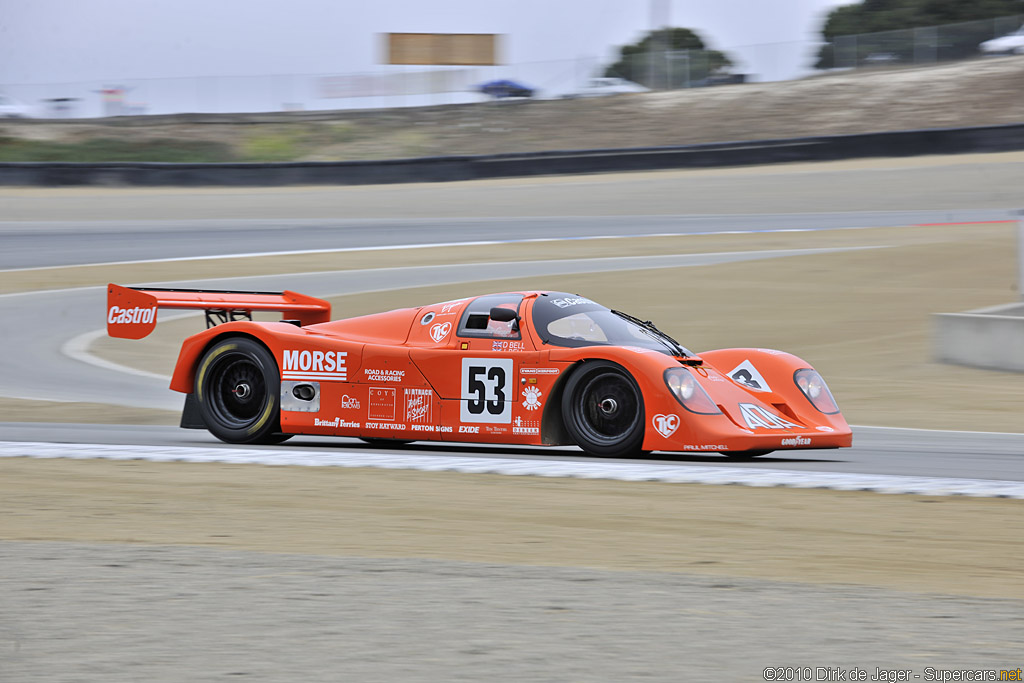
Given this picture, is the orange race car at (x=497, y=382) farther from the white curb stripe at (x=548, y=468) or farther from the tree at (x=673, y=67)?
the tree at (x=673, y=67)

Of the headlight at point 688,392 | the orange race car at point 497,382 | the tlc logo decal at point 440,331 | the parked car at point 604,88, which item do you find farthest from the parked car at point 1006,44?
the headlight at point 688,392

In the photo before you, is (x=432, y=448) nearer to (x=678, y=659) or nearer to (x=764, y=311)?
(x=678, y=659)

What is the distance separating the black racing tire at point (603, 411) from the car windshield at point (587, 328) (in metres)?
0.28

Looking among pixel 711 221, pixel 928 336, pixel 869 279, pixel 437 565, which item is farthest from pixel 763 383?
pixel 711 221

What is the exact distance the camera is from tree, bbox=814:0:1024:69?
134ft

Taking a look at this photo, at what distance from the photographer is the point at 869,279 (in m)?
17.9

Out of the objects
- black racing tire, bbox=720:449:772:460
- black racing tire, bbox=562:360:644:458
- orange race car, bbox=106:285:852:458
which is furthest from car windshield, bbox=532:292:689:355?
black racing tire, bbox=720:449:772:460

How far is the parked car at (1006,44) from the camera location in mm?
39844

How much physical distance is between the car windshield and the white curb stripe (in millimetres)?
868

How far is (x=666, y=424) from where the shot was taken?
7.80 meters

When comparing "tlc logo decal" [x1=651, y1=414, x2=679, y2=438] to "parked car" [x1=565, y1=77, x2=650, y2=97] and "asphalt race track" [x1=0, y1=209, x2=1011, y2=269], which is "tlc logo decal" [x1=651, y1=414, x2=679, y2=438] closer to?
"asphalt race track" [x1=0, y1=209, x2=1011, y2=269]

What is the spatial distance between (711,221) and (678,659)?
73.4ft

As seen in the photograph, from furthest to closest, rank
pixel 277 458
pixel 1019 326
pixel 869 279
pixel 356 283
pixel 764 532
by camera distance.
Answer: pixel 356 283
pixel 869 279
pixel 1019 326
pixel 277 458
pixel 764 532

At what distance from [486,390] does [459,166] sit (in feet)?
77.7
